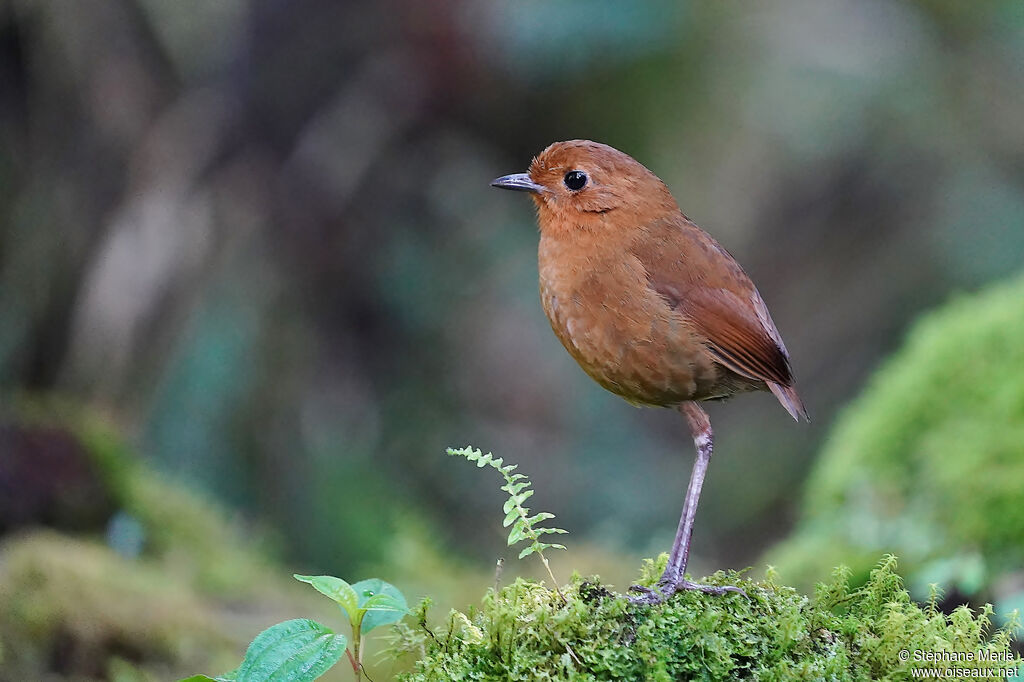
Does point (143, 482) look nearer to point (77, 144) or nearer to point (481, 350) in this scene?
point (77, 144)

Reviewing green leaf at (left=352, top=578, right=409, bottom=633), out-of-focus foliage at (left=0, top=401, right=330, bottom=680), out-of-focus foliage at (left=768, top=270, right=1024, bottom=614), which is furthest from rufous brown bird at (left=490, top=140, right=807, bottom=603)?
out-of-focus foliage at (left=0, top=401, right=330, bottom=680)

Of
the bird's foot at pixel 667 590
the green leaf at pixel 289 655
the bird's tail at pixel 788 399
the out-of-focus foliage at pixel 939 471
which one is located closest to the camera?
the green leaf at pixel 289 655

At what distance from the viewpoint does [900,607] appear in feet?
8.49

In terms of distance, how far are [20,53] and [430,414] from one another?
3.48 meters

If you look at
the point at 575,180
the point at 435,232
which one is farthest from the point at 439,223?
the point at 575,180

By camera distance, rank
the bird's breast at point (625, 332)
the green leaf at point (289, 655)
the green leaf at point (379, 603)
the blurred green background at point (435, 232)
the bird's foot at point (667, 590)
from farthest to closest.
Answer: the blurred green background at point (435, 232), the bird's breast at point (625, 332), the bird's foot at point (667, 590), the green leaf at point (379, 603), the green leaf at point (289, 655)

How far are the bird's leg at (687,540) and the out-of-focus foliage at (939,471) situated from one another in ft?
3.44

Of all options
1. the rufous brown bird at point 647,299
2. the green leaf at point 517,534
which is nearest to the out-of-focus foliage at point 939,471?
the rufous brown bird at point 647,299

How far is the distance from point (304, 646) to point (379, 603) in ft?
0.64

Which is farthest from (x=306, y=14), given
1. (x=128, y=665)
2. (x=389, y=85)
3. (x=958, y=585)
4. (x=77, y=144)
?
(x=958, y=585)

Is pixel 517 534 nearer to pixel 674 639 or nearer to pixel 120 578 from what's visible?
pixel 674 639

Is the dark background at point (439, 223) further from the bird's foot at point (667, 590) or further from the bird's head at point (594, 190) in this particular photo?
the bird's foot at point (667, 590)

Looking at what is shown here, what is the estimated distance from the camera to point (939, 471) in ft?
14.2

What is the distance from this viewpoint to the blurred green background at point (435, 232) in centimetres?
610
